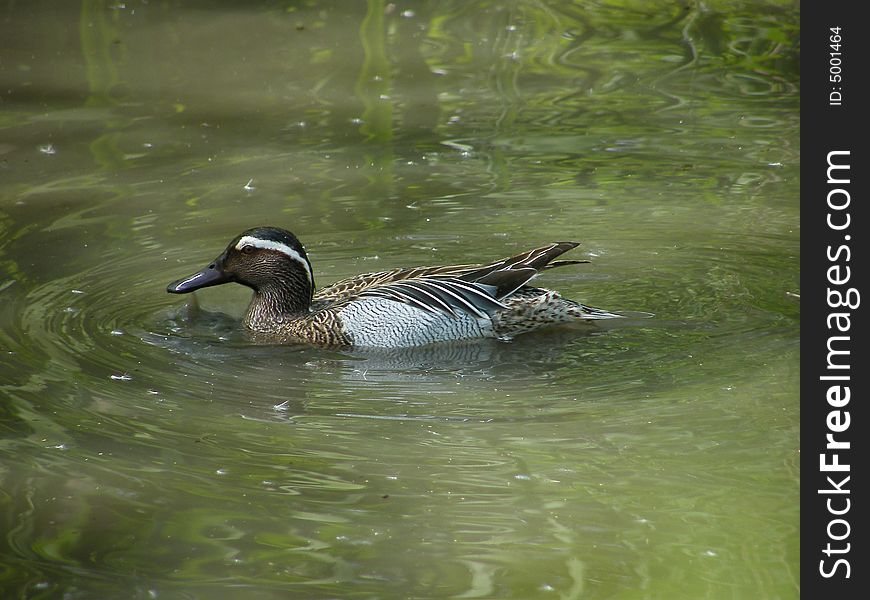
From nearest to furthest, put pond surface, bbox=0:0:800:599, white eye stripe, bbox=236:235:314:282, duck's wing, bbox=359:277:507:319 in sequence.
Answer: pond surface, bbox=0:0:800:599 < duck's wing, bbox=359:277:507:319 < white eye stripe, bbox=236:235:314:282

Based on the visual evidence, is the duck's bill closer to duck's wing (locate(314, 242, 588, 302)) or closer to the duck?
the duck

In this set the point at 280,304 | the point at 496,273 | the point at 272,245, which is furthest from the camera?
the point at 280,304

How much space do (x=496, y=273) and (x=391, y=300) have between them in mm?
662

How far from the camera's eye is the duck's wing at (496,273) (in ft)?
27.7

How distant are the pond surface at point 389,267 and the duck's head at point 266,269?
33 cm

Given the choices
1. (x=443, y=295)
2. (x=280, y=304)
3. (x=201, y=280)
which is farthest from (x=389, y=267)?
(x=201, y=280)

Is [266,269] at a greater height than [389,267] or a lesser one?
greater

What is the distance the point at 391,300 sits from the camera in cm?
837

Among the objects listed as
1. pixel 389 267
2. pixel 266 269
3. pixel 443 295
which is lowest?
pixel 389 267

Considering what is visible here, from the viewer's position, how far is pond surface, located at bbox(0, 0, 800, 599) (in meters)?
5.77

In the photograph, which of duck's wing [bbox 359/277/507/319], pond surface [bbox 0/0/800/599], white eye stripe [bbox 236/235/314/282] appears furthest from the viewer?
white eye stripe [bbox 236/235/314/282]

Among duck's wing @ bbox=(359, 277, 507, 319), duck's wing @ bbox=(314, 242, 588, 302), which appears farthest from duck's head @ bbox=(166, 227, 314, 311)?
duck's wing @ bbox=(359, 277, 507, 319)

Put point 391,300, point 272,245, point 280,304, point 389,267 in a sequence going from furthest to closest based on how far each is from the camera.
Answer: point 389,267 < point 280,304 < point 272,245 < point 391,300

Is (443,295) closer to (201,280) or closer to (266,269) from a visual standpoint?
(266,269)
